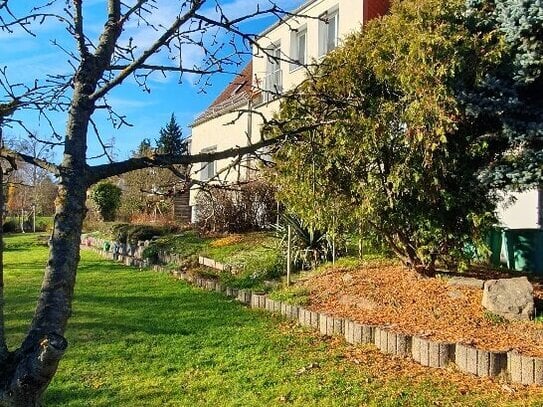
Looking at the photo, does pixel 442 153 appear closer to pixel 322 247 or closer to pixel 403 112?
pixel 403 112

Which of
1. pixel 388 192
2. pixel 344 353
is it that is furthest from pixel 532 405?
pixel 388 192

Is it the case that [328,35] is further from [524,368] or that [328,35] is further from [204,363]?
[524,368]

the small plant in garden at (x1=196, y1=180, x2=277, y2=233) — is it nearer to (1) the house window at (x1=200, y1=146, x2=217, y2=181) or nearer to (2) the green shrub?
(1) the house window at (x1=200, y1=146, x2=217, y2=181)

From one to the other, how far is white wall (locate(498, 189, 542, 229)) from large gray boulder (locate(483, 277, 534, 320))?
503 cm

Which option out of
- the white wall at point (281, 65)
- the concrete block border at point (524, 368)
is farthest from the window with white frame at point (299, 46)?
the concrete block border at point (524, 368)

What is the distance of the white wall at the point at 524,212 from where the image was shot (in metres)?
10.8

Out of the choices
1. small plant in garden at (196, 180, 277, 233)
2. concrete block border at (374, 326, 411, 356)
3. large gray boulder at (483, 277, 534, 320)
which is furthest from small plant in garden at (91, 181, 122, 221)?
large gray boulder at (483, 277, 534, 320)

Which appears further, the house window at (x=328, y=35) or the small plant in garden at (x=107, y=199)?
the small plant in garden at (x=107, y=199)

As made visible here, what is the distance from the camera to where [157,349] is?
586cm

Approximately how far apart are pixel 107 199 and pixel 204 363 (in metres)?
21.9

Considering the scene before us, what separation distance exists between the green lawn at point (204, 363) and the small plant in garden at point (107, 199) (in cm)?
1751

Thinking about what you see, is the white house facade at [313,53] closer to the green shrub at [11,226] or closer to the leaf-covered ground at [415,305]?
the leaf-covered ground at [415,305]

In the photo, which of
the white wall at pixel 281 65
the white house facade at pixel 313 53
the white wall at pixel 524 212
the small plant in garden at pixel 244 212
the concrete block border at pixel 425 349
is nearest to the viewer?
the concrete block border at pixel 425 349

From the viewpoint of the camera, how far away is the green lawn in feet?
14.5
